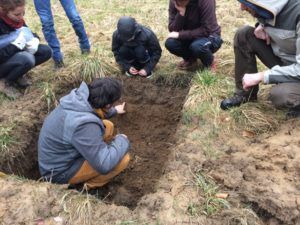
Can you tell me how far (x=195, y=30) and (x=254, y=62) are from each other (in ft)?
3.03

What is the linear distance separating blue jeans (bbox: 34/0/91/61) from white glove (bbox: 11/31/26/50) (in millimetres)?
413

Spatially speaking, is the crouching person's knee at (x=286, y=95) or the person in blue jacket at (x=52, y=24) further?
the person in blue jacket at (x=52, y=24)

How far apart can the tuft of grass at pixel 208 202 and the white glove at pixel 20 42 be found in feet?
8.98

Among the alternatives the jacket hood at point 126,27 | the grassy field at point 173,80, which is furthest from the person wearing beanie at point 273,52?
the jacket hood at point 126,27

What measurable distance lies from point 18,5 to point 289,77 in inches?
115

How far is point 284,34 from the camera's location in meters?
3.67

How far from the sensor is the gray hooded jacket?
3492mm

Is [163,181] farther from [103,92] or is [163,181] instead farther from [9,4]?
[9,4]

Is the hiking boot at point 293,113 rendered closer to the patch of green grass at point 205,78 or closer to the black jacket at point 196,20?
the patch of green grass at point 205,78

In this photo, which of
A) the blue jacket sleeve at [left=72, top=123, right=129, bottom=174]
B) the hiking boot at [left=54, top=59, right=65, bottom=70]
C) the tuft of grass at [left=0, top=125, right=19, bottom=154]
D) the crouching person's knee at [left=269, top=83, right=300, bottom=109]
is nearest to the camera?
Result: the blue jacket sleeve at [left=72, top=123, right=129, bottom=174]

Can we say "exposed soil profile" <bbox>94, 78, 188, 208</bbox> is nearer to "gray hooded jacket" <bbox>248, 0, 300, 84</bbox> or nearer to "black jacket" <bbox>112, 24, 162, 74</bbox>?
"black jacket" <bbox>112, 24, 162, 74</bbox>

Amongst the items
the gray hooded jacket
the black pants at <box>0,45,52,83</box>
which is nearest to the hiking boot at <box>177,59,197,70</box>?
the gray hooded jacket

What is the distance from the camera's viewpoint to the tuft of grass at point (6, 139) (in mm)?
4055

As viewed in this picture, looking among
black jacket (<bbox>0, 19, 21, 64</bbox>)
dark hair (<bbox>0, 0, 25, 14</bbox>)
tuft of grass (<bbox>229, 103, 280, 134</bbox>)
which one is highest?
dark hair (<bbox>0, 0, 25, 14</bbox>)
